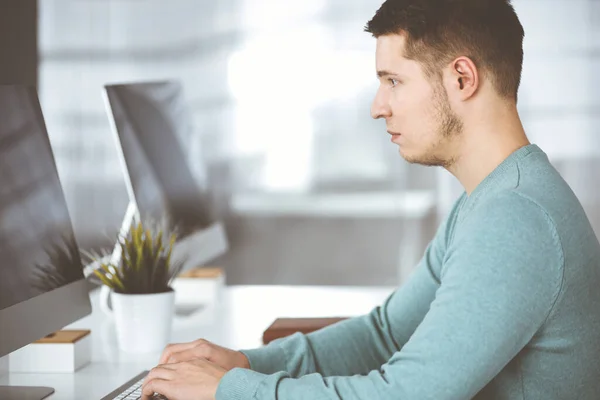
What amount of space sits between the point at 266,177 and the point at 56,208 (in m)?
3.48

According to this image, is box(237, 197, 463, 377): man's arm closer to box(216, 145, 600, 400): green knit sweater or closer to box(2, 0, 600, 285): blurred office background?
box(216, 145, 600, 400): green knit sweater

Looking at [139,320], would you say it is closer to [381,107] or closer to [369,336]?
[369,336]

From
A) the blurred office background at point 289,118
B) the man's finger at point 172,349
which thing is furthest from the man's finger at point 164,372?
the blurred office background at point 289,118

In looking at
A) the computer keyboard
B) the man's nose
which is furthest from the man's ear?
the computer keyboard

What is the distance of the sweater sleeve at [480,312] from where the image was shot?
1112 mm

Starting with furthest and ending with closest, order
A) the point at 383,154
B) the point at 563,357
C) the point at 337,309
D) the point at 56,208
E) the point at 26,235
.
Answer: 1. the point at 383,154
2. the point at 337,309
3. the point at 56,208
4. the point at 26,235
5. the point at 563,357

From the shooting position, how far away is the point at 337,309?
2.46 metres

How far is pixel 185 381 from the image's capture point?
51.0 inches

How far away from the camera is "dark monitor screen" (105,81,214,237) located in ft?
6.88

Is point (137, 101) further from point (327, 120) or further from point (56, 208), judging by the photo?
point (327, 120)

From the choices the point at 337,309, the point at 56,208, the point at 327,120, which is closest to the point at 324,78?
the point at 327,120

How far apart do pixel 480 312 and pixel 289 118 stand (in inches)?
156

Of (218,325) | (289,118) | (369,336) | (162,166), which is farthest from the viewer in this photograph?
(289,118)

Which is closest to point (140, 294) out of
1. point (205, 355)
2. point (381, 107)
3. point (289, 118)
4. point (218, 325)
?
point (218, 325)
